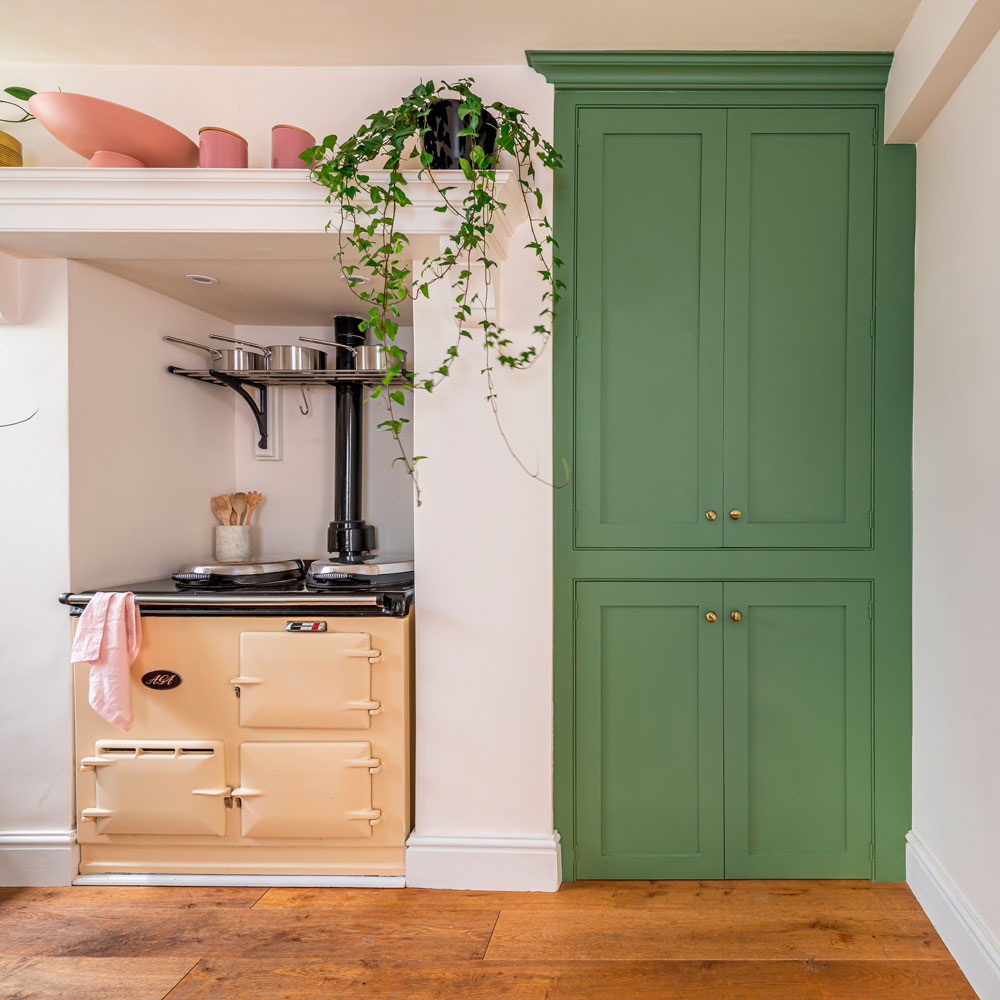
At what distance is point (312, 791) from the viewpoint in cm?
199

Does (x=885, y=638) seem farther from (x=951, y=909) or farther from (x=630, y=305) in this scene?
(x=630, y=305)

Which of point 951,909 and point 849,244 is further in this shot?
point 849,244

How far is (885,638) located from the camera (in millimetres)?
2018

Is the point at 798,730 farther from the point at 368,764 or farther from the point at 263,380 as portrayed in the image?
the point at 263,380

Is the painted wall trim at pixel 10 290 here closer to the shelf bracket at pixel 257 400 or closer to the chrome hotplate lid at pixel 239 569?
the shelf bracket at pixel 257 400

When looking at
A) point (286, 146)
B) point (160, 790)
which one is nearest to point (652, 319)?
point (286, 146)

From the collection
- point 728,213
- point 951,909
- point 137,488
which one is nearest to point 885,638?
point 951,909

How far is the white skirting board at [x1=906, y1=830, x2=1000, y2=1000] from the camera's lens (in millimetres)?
1552

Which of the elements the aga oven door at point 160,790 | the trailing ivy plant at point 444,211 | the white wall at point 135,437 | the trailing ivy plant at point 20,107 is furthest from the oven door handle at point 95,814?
the trailing ivy plant at point 20,107

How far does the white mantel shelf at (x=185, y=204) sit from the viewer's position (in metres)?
1.78

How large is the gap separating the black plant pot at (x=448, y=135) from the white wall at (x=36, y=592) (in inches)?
44.9

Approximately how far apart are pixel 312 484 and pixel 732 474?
1567 millimetres

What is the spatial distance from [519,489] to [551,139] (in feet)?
3.30

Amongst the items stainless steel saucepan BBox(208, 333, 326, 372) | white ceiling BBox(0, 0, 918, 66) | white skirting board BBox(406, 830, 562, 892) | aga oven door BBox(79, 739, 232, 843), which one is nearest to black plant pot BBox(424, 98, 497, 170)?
white ceiling BBox(0, 0, 918, 66)
